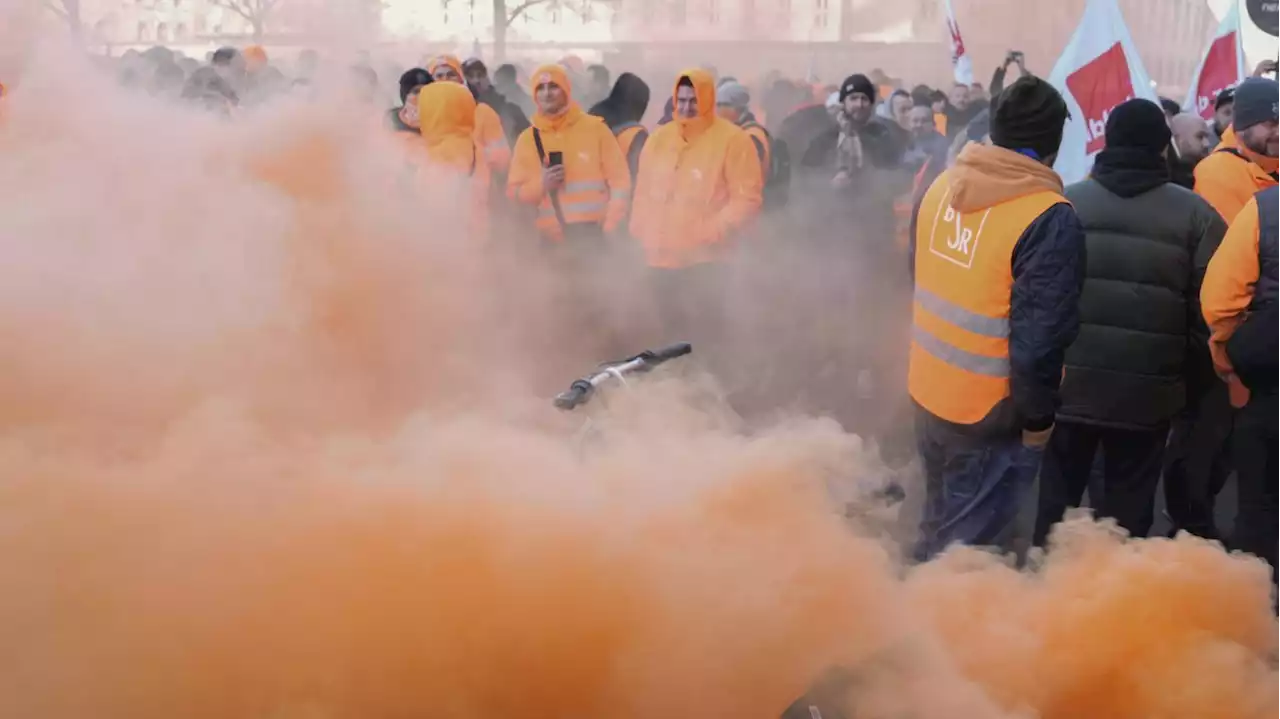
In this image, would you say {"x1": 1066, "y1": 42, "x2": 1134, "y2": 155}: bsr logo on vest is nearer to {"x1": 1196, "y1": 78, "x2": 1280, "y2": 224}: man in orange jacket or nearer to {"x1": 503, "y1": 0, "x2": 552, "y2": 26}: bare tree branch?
{"x1": 1196, "y1": 78, "x2": 1280, "y2": 224}: man in orange jacket

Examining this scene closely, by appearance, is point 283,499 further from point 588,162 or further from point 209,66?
point 588,162

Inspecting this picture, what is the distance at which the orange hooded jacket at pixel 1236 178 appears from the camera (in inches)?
179

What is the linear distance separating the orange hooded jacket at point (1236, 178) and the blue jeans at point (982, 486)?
5.71ft

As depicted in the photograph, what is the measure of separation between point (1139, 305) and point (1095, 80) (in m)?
2.23

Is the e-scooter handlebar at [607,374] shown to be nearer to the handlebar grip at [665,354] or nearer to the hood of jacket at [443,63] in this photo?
the handlebar grip at [665,354]

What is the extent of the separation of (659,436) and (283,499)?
1057 millimetres

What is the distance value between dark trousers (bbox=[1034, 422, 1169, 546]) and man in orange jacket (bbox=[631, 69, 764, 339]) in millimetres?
2262

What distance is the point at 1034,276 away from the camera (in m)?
3.25

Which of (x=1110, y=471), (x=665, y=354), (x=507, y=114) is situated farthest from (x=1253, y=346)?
(x=507, y=114)

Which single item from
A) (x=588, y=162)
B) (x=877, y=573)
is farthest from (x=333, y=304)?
(x=588, y=162)

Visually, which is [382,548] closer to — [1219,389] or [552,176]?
[1219,389]

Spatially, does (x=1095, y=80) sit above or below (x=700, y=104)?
above

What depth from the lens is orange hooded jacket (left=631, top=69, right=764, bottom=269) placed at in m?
5.82

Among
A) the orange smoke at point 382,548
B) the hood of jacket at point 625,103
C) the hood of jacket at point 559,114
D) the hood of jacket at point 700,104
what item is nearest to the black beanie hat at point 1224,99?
the hood of jacket at point 700,104
